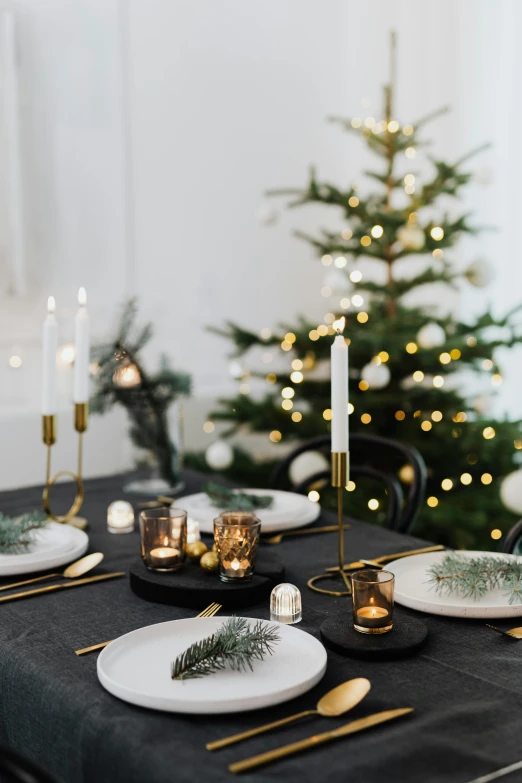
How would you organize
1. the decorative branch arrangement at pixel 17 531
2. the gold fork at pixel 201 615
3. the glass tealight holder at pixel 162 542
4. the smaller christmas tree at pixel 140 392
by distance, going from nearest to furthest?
the gold fork at pixel 201 615
the glass tealight holder at pixel 162 542
the decorative branch arrangement at pixel 17 531
the smaller christmas tree at pixel 140 392

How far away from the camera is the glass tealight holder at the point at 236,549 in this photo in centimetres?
129

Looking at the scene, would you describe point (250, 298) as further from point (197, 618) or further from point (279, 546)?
point (197, 618)

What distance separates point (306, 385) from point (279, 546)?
151 cm

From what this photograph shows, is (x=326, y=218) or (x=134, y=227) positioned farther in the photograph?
(x=326, y=218)

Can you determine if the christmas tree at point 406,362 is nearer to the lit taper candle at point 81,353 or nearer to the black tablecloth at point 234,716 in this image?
the lit taper candle at point 81,353

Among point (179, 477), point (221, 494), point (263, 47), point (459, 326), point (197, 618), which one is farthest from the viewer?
point (263, 47)

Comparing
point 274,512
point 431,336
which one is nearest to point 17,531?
point 274,512

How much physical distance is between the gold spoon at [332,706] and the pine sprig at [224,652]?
10 cm

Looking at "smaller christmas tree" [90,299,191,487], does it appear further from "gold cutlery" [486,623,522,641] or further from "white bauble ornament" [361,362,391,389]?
"gold cutlery" [486,623,522,641]

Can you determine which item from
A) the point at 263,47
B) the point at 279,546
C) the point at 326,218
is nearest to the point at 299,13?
the point at 263,47

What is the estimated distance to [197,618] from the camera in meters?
1.16

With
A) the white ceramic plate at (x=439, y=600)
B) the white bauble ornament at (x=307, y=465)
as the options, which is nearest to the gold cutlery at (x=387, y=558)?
the white ceramic plate at (x=439, y=600)

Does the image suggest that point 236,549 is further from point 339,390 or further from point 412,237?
point 412,237

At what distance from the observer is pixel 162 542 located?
1362mm
